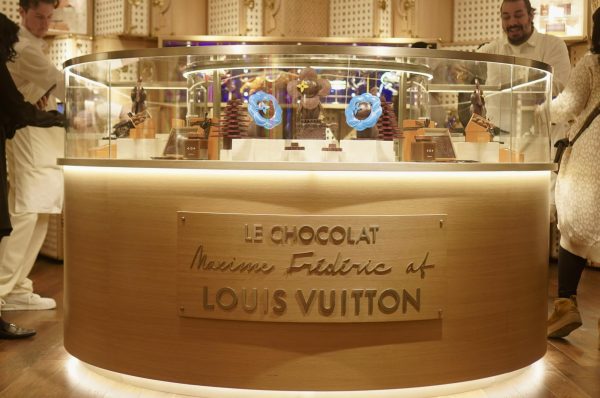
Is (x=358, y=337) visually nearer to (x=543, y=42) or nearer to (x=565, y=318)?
(x=565, y=318)

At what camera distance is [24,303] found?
4.88m

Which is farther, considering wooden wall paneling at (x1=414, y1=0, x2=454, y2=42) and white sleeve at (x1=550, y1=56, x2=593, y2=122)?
wooden wall paneling at (x1=414, y1=0, x2=454, y2=42)

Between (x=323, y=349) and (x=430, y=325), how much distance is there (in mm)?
414

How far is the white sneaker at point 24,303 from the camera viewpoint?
4859mm

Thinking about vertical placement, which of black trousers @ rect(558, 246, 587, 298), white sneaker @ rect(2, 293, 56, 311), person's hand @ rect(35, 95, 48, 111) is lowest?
white sneaker @ rect(2, 293, 56, 311)

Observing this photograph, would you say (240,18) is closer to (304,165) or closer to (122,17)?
(122,17)

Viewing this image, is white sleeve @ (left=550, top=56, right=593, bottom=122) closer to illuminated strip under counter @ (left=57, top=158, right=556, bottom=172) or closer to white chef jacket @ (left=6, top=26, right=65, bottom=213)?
illuminated strip under counter @ (left=57, top=158, right=556, bottom=172)

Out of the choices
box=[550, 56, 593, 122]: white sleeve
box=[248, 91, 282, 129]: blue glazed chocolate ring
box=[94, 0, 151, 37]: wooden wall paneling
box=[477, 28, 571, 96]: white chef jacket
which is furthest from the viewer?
box=[94, 0, 151, 37]: wooden wall paneling

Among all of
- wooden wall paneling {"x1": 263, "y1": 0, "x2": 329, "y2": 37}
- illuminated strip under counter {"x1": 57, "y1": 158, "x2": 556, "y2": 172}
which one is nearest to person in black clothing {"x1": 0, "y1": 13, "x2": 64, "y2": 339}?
illuminated strip under counter {"x1": 57, "y1": 158, "x2": 556, "y2": 172}

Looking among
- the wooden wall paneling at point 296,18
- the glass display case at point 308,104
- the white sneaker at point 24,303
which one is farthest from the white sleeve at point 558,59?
the white sneaker at point 24,303

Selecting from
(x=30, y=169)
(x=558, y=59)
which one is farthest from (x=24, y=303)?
(x=558, y=59)

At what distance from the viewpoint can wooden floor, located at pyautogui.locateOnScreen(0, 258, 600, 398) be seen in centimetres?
321

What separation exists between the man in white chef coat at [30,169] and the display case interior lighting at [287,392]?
1342 mm

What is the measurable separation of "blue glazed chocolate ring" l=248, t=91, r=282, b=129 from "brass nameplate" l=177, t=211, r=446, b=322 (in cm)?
40
